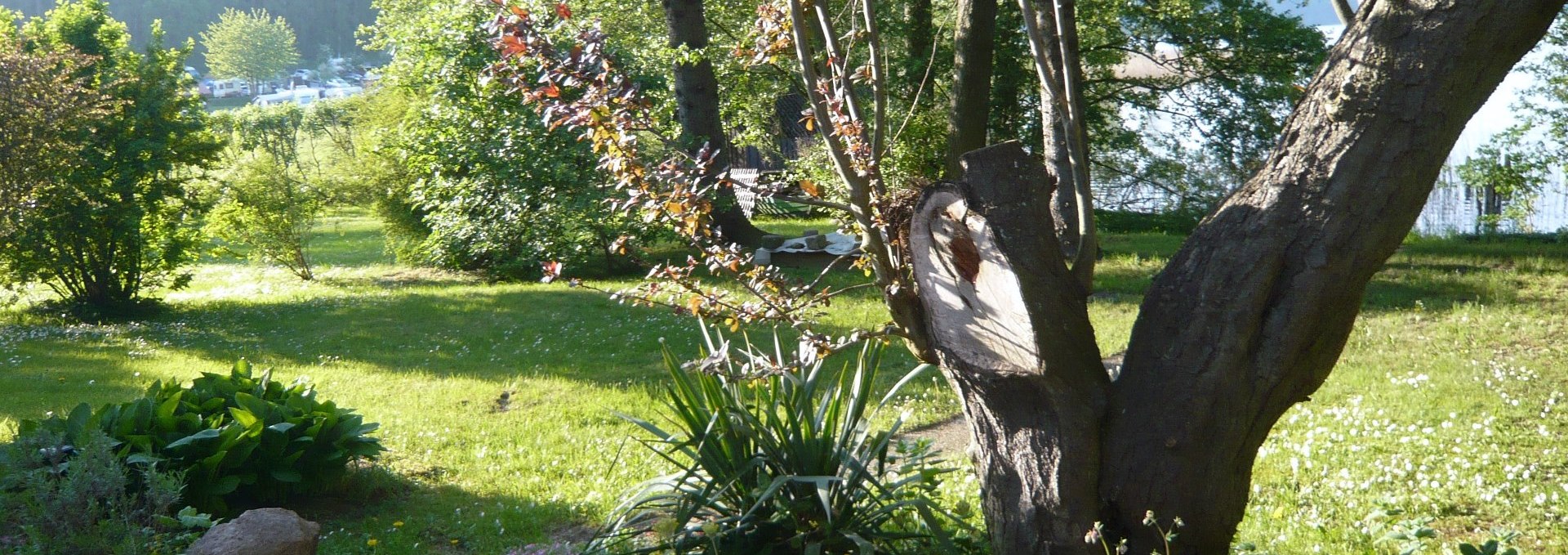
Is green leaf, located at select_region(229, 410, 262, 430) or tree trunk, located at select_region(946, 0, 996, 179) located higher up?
tree trunk, located at select_region(946, 0, 996, 179)

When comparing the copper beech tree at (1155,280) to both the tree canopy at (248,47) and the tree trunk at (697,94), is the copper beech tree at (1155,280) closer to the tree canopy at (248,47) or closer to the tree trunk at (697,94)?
the tree trunk at (697,94)

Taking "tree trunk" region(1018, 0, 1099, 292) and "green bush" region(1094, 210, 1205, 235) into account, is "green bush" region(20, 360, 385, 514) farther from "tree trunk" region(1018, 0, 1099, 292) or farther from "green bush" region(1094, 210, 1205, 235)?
"green bush" region(1094, 210, 1205, 235)

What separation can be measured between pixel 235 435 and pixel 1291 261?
14.4 feet

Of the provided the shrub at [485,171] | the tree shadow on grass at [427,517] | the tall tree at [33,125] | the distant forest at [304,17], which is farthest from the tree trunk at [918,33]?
the distant forest at [304,17]

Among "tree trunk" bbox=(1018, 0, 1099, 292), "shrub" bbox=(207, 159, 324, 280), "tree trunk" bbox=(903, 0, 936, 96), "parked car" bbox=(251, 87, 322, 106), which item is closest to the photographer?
"tree trunk" bbox=(1018, 0, 1099, 292)

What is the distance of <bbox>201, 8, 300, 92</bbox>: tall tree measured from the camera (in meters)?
60.0

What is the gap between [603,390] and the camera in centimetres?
760

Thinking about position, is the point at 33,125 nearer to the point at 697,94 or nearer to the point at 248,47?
the point at 697,94

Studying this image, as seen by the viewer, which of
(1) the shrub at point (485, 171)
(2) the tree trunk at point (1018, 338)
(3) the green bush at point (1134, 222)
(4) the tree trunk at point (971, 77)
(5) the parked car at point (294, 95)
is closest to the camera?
(2) the tree trunk at point (1018, 338)

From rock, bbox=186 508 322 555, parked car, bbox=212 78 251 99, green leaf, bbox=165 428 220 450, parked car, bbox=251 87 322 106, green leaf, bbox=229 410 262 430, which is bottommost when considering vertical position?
rock, bbox=186 508 322 555

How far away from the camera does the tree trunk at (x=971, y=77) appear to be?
445 inches

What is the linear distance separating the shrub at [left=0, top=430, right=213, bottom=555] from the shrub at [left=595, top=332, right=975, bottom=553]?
5.27ft

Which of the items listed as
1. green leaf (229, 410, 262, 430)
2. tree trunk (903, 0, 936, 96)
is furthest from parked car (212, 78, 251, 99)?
green leaf (229, 410, 262, 430)

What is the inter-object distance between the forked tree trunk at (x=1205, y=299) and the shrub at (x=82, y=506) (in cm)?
289
